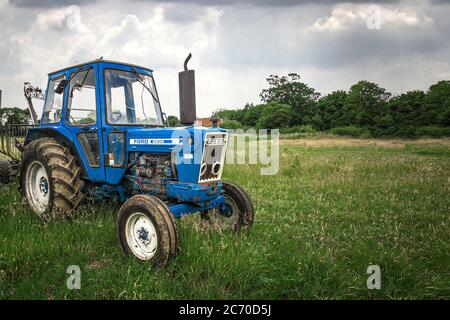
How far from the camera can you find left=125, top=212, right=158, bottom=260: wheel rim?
4.07 meters

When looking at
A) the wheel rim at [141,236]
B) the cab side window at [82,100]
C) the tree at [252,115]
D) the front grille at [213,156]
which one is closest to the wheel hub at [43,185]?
the cab side window at [82,100]

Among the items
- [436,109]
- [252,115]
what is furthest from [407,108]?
[252,115]

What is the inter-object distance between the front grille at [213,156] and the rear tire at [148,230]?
2.92 ft

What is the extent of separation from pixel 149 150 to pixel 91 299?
2.18 m

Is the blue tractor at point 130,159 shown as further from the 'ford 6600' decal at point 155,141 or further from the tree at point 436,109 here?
the tree at point 436,109

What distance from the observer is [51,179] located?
16.9ft

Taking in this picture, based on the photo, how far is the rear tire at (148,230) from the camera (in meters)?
3.79

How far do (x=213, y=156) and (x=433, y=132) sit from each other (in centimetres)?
3618

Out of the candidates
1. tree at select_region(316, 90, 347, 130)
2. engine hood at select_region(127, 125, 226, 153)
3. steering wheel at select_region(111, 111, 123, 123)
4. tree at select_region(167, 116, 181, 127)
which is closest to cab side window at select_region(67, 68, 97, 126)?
steering wheel at select_region(111, 111, 123, 123)

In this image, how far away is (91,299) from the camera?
3352 mm

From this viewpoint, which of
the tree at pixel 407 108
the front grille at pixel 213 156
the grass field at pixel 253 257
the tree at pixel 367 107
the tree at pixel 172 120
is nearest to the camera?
the grass field at pixel 253 257

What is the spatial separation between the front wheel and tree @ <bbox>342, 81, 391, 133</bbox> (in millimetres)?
38006

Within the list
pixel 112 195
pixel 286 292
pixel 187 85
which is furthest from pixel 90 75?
pixel 286 292
